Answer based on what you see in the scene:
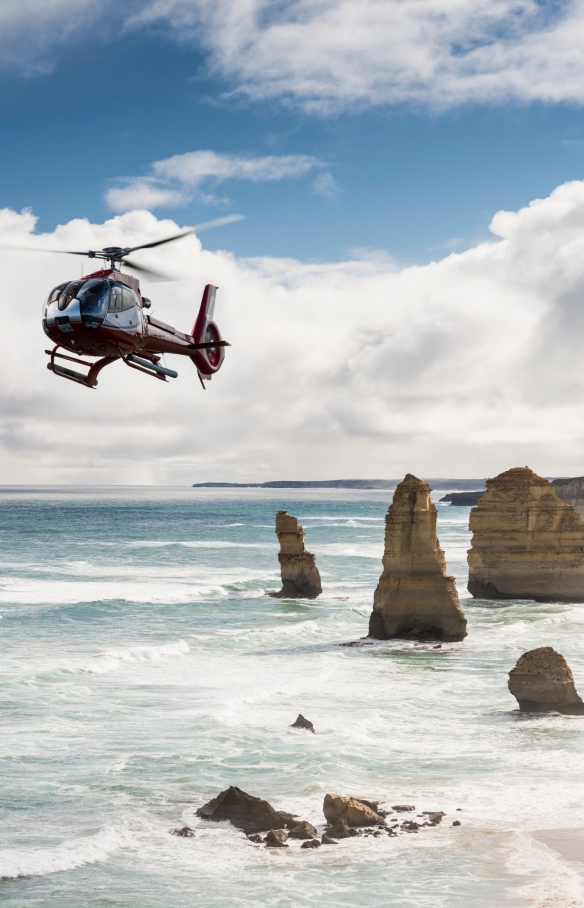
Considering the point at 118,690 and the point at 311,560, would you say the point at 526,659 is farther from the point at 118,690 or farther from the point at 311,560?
the point at 311,560

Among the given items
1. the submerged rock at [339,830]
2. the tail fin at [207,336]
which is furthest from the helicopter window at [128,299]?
the submerged rock at [339,830]

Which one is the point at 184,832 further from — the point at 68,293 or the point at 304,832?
the point at 68,293

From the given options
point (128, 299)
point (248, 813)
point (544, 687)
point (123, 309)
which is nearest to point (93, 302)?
point (123, 309)

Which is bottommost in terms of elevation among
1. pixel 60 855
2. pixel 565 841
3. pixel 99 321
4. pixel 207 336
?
pixel 60 855

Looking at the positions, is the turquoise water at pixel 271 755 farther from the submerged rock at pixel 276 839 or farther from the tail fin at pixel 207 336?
the tail fin at pixel 207 336

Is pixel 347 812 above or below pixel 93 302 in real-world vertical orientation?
below

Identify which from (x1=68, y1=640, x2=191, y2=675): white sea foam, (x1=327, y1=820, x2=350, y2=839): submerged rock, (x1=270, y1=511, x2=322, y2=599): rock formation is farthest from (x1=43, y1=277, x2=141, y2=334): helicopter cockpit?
(x1=270, y1=511, x2=322, y2=599): rock formation
